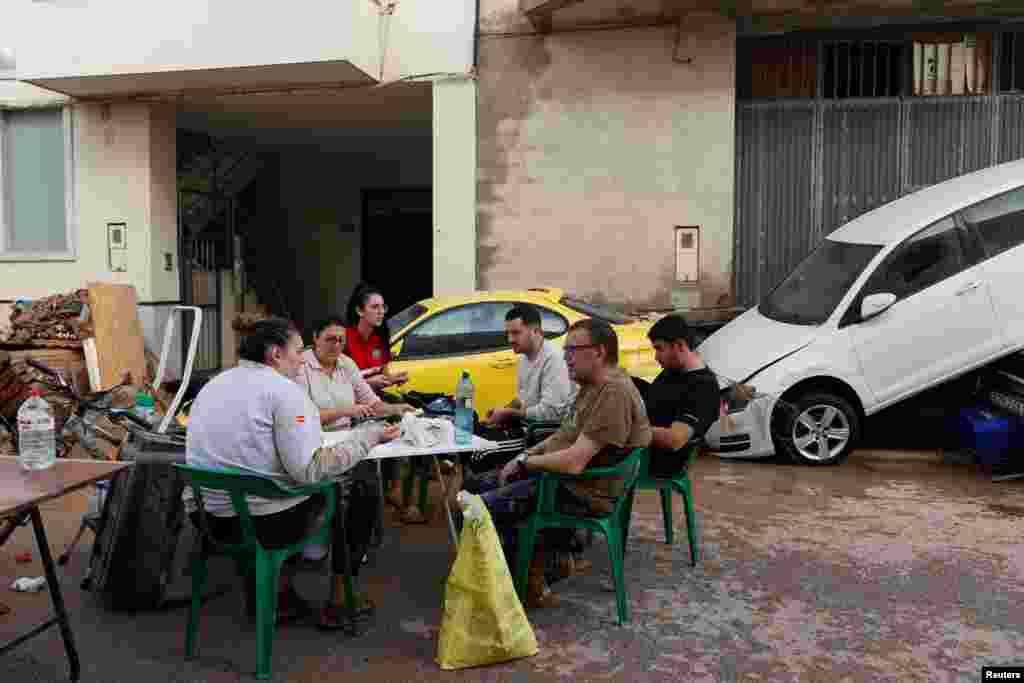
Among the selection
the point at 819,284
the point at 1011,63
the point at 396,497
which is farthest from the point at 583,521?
the point at 1011,63

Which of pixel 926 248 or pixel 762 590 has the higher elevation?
pixel 926 248

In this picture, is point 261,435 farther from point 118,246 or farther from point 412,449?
point 118,246

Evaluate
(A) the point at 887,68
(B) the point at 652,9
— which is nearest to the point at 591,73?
(B) the point at 652,9

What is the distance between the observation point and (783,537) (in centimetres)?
573

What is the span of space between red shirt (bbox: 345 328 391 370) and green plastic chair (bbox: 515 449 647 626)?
8.18ft

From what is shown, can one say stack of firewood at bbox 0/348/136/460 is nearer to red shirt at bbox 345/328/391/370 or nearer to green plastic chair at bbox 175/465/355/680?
red shirt at bbox 345/328/391/370

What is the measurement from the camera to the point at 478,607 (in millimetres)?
3877

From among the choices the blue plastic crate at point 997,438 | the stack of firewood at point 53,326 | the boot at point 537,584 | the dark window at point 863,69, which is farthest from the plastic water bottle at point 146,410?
the dark window at point 863,69

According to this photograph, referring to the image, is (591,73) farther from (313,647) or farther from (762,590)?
(313,647)

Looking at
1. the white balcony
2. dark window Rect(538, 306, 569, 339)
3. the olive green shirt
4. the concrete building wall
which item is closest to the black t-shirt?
the olive green shirt

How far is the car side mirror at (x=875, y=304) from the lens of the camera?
7.64 meters

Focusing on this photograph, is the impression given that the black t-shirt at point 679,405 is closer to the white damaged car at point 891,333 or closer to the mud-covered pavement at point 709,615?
the mud-covered pavement at point 709,615

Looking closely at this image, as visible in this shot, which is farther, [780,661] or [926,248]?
[926,248]

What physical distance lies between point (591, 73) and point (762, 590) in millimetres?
7377
